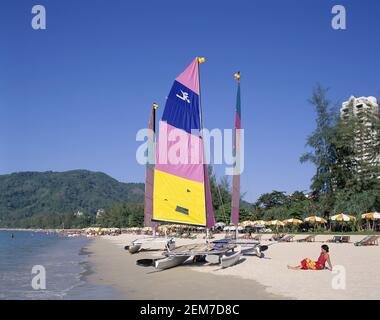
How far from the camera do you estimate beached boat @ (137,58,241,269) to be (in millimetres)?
17078

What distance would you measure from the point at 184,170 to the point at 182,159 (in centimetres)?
46

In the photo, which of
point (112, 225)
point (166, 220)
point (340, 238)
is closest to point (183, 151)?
point (166, 220)

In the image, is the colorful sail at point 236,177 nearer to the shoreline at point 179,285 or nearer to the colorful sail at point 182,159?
the colorful sail at point 182,159

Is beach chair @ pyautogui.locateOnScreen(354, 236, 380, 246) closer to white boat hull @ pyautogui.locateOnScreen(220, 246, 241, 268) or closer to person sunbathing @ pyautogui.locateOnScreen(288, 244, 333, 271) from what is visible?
white boat hull @ pyautogui.locateOnScreen(220, 246, 241, 268)

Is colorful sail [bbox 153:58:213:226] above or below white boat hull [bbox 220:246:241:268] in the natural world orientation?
above

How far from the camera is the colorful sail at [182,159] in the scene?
17.1 m

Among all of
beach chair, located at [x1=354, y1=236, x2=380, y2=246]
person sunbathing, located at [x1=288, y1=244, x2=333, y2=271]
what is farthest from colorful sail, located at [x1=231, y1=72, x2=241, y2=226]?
beach chair, located at [x1=354, y1=236, x2=380, y2=246]

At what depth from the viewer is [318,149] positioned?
55.3 m

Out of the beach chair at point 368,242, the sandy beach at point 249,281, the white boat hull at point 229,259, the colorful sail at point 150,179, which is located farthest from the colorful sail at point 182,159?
the beach chair at point 368,242

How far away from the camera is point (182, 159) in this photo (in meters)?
17.2
